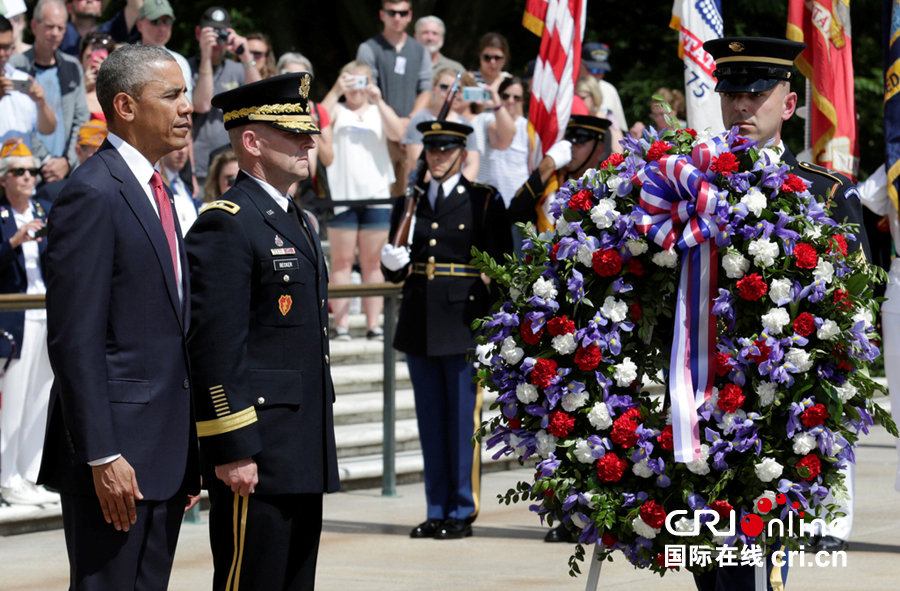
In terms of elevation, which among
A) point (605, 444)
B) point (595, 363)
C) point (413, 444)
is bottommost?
point (413, 444)

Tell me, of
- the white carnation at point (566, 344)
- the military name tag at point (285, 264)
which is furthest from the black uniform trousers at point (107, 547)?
the white carnation at point (566, 344)

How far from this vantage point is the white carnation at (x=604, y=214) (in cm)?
410

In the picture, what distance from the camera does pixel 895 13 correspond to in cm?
710

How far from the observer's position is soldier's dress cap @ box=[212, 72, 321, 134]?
13.4ft

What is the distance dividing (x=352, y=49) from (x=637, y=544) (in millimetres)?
13667

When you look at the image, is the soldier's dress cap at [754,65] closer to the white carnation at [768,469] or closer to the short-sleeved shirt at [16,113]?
the white carnation at [768,469]

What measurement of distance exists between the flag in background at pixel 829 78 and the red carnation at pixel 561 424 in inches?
147

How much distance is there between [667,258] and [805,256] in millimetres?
411

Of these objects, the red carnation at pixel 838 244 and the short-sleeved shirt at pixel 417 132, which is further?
the short-sleeved shirt at pixel 417 132

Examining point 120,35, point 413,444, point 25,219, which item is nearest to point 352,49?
point 120,35

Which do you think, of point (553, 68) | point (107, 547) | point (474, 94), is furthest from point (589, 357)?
point (474, 94)

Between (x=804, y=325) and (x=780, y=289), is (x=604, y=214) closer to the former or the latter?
(x=780, y=289)

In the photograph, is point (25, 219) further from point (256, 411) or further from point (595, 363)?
point (595, 363)

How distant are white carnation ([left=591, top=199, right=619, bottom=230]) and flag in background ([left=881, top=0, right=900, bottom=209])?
3170mm
